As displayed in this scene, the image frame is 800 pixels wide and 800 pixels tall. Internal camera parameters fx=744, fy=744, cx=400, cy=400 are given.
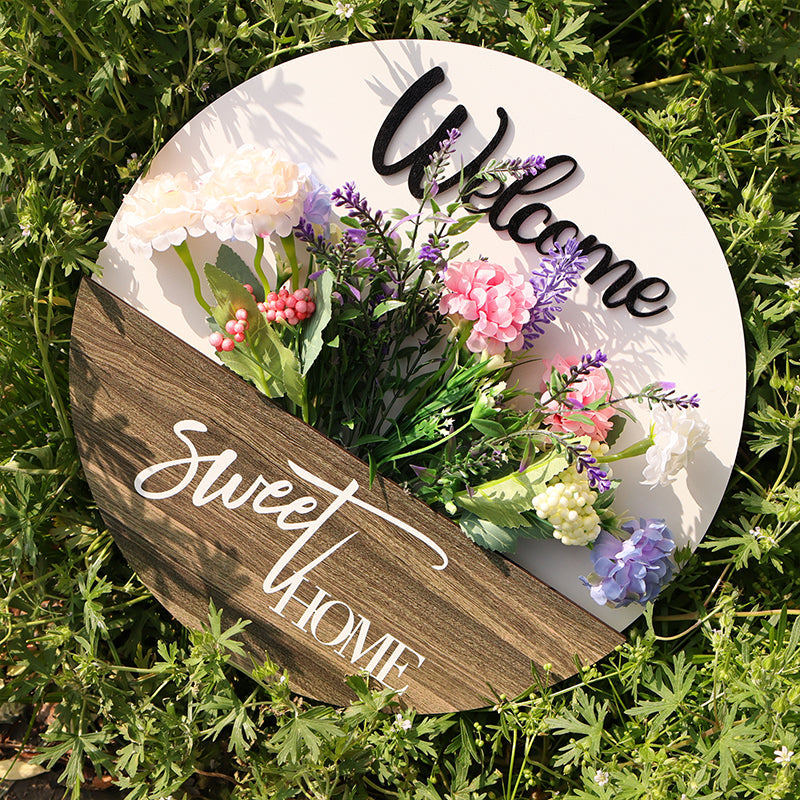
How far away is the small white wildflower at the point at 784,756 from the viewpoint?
4.16 feet

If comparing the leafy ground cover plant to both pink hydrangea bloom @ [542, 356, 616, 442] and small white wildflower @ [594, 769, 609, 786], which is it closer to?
small white wildflower @ [594, 769, 609, 786]

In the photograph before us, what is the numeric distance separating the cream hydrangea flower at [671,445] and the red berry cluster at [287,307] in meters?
0.72

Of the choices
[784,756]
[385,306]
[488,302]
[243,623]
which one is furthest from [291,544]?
[784,756]

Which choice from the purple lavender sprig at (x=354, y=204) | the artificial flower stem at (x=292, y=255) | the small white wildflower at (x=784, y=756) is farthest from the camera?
the artificial flower stem at (x=292, y=255)

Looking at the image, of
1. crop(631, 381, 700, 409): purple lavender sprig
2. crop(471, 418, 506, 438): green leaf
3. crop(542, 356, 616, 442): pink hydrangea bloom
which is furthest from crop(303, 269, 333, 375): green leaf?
crop(631, 381, 700, 409): purple lavender sprig

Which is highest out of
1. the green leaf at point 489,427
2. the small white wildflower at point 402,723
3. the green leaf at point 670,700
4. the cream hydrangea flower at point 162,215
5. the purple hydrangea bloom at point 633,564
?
the cream hydrangea flower at point 162,215

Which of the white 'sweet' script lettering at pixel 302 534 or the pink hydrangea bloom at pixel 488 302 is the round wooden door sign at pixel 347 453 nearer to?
the white 'sweet' script lettering at pixel 302 534

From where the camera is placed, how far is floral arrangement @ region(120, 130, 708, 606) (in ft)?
4.66

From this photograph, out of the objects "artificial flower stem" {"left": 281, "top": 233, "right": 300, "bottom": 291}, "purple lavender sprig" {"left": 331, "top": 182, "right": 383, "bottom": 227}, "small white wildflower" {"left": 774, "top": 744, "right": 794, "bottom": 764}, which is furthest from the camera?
"artificial flower stem" {"left": 281, "top": 233, "right": 300, "bottom": 291}

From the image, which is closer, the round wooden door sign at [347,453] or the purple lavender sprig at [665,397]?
the purple lavender sprig at [665,397]

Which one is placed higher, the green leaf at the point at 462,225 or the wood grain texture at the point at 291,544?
the green leaf at the point at 462,225

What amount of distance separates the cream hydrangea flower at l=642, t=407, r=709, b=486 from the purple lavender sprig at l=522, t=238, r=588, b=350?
29 cm

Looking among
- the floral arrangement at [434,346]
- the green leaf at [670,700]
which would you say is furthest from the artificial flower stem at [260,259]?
the green leaf at [670,700]

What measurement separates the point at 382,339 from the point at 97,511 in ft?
2.81
